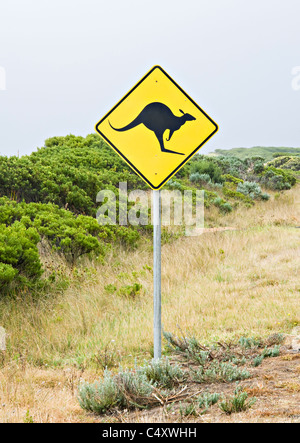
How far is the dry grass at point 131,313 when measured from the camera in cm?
427

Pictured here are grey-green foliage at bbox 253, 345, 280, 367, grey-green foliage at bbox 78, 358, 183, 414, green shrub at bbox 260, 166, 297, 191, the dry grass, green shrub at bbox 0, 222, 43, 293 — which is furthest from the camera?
green shrub at bbox 260, 166, 297, 191

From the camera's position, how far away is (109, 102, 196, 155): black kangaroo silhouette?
14.1ft

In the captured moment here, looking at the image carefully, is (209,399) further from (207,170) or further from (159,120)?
(207,170)

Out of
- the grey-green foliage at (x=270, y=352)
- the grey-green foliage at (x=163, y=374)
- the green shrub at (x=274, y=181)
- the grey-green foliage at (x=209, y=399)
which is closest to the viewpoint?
the grey-green foliage at (x=209, y=399)

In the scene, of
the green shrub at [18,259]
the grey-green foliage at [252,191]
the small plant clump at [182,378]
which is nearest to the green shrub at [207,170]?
the grey-green foliage at [252,191]

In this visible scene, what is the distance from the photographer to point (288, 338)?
5.25m

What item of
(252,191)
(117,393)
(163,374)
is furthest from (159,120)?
(252,191)

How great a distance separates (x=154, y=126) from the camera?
4320 millimetres

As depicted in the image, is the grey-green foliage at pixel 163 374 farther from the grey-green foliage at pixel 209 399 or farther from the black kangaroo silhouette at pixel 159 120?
the black kangaroo silhouette at pixel 159 120

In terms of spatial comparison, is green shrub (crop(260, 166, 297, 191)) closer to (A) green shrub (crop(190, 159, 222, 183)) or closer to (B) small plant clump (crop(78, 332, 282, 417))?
(A) green shrub (crop(190, 159, 222, 183))

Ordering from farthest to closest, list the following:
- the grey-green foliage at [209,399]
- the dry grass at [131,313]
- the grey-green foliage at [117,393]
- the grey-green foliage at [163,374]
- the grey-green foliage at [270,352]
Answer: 1. the grey-green foliage at [270,352]
2. the dry grass at [131,313]
3. the grey-green foliage at [163,374]
4. the grey-green foliage at [117,393]
5. the grey-green foliage at [209,399]

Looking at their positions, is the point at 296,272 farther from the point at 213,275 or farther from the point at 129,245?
the point at 129,245

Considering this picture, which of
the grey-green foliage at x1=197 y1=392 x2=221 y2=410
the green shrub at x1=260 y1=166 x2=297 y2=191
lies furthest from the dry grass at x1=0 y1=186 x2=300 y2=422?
the green shrub at x1=260 y1=166 x2=297 y2=191

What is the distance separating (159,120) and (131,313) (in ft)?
11.1
